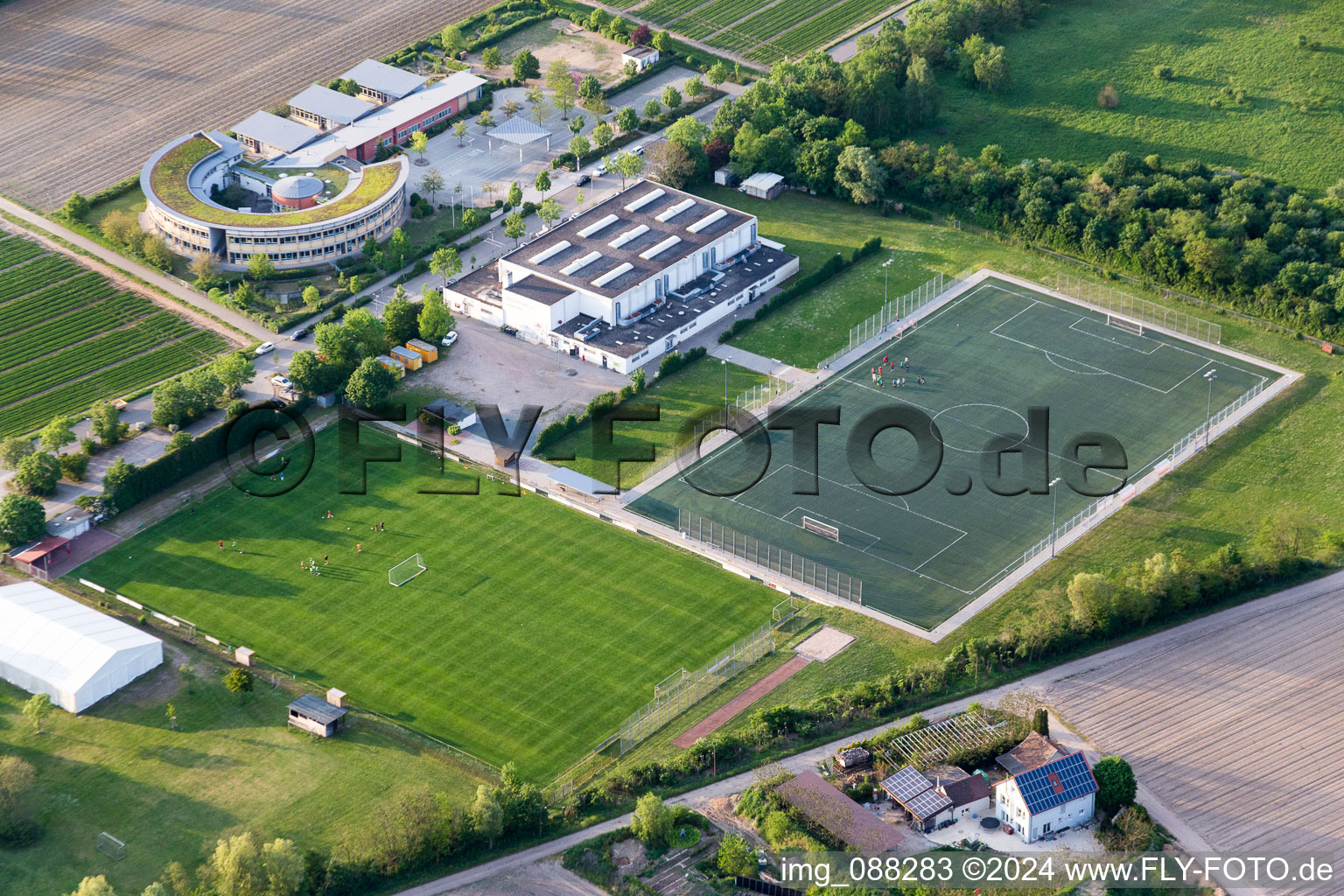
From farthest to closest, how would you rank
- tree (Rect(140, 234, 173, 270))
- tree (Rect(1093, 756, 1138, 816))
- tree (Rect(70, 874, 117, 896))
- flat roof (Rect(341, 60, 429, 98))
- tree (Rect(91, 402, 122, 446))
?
flat roof (Rect(341, 60, 429, 98)) < tree (Rect(140, 234, 173, 270)) < tree (Rect(91, 402, 122, 446)) < tree (Rect(1093, 756, 1138, 816)) < tree (Rect(70, 874, 117, 896))

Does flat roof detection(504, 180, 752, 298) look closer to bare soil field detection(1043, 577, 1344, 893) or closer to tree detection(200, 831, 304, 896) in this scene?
bare soil field detection(1043, 577, 1344, 893)

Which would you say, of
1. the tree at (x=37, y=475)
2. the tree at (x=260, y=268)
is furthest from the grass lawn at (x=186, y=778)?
the tree at (x=260, y=268)

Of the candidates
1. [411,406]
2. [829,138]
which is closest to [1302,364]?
[829,138]

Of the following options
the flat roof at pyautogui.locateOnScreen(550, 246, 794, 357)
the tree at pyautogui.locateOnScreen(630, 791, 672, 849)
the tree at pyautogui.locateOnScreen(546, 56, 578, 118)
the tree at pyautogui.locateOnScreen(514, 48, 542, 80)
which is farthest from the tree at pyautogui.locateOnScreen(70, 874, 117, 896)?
the tree at pyautogui.locateOnScreen(514, 48, 542, 80)

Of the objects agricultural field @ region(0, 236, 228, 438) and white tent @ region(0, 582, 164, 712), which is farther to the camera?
agricultural field @ region(0, 236, 228, 438)

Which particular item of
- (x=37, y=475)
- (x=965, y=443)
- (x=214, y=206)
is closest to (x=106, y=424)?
(x=37, y=475)

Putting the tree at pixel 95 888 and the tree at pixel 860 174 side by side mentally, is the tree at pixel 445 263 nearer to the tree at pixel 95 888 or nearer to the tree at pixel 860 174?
the tree at pixel 860 174

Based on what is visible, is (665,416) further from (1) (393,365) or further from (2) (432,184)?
(2) (432,184)
